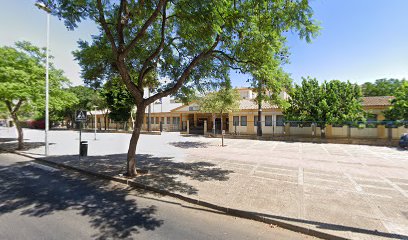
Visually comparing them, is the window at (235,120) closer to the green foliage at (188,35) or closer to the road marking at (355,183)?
the green foliage at (188,35)

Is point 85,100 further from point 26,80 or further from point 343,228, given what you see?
point 343,228

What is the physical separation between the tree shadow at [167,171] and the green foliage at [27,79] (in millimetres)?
4575

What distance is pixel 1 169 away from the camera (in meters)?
9.24

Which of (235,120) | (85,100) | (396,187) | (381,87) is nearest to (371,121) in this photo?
(235,120)

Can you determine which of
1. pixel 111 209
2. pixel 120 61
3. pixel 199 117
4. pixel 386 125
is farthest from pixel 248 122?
pixel 111 209

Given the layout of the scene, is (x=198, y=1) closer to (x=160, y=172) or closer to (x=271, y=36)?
(x=271, y=36)

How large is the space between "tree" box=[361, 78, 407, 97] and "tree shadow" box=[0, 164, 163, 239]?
53.1 metres

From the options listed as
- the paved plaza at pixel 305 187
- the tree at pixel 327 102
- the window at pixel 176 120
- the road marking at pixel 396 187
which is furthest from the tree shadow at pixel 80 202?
the window at pixel 176 120

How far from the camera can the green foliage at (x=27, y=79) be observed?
12.2m

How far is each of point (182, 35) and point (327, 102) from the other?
54.2 feet

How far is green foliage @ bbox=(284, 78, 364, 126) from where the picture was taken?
18859 millimetres

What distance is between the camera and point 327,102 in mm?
19312

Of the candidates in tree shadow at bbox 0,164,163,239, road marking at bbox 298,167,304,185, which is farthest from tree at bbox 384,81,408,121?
tree shadow at bbox 0,164,163,239

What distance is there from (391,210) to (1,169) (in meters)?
14.1
